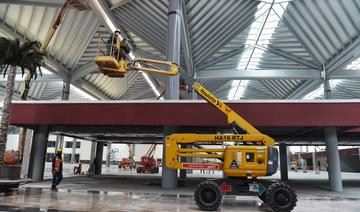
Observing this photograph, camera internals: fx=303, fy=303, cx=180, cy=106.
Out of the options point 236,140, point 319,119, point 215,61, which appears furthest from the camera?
point 215,61

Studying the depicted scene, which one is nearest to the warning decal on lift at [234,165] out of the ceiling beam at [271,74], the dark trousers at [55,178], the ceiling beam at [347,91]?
the dark trousers at [55,178]

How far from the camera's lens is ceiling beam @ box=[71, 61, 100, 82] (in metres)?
36.9

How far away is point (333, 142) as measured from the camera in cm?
1805

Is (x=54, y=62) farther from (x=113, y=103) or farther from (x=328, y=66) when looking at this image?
(x=328, y=66)

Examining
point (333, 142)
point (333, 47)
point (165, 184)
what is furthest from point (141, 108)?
point (333, 47)

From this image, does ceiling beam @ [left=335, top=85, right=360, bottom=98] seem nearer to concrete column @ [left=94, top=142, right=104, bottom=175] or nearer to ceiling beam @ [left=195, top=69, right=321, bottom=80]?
ceiling beam @ [left=195, top=69, right=321, bottom=80]

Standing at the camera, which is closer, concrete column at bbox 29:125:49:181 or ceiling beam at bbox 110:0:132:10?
concrete column at bbox 29:125:49:181

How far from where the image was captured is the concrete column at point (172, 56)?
59.7 ft

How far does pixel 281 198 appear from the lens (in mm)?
10656

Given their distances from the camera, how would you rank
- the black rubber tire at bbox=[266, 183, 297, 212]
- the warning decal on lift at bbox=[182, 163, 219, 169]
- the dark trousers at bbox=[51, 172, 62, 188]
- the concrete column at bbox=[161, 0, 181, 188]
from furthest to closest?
the concrete column at bbox=[161, 0, 181, 188] → the dark trousers at bbox=[51, 172, 62, 188] → the warning decal on lift at bbox=[182, 163, 219, 169] → the black rubber tire at bbox=[266, 183, 297, 212]

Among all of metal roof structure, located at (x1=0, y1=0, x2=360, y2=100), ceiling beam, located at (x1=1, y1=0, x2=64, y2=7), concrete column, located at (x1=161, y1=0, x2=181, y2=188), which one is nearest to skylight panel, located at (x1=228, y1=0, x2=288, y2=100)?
metal roof structure, located at (x1=0, y1=0, x2=360, y2=100)

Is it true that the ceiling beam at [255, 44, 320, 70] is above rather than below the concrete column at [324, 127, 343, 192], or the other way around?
above

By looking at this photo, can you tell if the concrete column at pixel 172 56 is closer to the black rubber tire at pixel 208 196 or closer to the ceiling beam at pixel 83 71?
the black rubber tire at pixel 208 196

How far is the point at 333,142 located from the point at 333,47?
17.2 m
